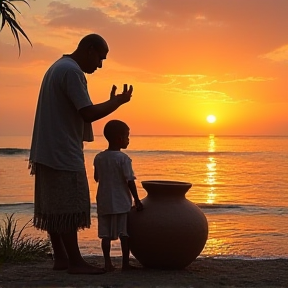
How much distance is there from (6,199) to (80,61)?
13568 millimetres

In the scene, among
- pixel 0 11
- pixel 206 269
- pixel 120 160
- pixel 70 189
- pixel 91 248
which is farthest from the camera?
pixel 91 248

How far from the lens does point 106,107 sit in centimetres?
478

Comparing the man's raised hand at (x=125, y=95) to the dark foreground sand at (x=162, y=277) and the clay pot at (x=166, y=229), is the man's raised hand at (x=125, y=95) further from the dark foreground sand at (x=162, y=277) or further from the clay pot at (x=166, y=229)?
the dark foreground sand at (x=162, y=277)

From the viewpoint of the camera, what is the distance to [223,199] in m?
18.4

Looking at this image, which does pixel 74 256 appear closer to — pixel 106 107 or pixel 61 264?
pixel 61 264

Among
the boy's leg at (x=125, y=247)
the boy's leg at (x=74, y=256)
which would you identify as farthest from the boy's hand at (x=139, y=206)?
the boy's leg at (x=74, y=256)

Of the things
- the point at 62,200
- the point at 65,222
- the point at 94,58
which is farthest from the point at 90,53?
the point at 65,222

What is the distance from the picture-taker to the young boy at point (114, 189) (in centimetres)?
525

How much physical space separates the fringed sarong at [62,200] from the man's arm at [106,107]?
1.72 ft

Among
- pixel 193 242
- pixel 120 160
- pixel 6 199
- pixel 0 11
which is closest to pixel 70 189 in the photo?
pixel 120 160

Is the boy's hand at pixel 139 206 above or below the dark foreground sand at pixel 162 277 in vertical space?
above

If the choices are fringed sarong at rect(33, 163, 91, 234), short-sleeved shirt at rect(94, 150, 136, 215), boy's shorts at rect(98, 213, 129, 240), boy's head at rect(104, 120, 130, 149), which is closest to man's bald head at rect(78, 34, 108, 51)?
boy's head at rect(104, 120, 130, 149)

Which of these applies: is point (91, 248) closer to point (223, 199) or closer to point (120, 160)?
point (120, 160)

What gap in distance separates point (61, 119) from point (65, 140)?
18 cm
